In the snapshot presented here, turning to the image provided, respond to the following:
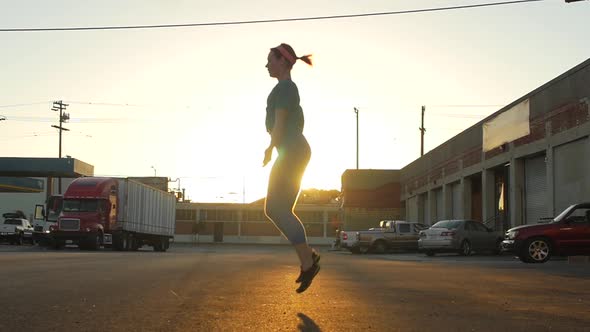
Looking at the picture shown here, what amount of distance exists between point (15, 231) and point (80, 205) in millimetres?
15871

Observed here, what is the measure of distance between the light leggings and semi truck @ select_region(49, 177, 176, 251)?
27665 mm

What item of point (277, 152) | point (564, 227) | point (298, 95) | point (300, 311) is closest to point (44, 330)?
point (300, 311)

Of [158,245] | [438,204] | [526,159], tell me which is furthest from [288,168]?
[438,204]

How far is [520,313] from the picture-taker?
5.97m

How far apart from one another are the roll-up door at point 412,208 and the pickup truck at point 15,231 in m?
27.6

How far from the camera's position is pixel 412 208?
5809cm

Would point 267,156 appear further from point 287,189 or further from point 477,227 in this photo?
point 477,227

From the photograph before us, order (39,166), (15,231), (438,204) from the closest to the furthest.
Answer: (15,231) → (438,204) → (39,166)

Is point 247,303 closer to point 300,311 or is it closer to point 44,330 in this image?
point 300,311

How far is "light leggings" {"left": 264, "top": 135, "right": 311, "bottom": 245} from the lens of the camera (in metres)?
6.18

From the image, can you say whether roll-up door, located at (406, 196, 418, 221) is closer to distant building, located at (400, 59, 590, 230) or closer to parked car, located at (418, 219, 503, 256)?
distant building, located at (400, 59, 590, 230)

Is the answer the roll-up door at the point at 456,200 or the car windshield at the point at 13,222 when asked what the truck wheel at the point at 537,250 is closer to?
the roll-up door at the point at 456,200

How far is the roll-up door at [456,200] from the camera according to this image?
1647 inches

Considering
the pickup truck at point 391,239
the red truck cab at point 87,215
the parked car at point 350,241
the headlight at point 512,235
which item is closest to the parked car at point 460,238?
the pickup truck at point 391,239
